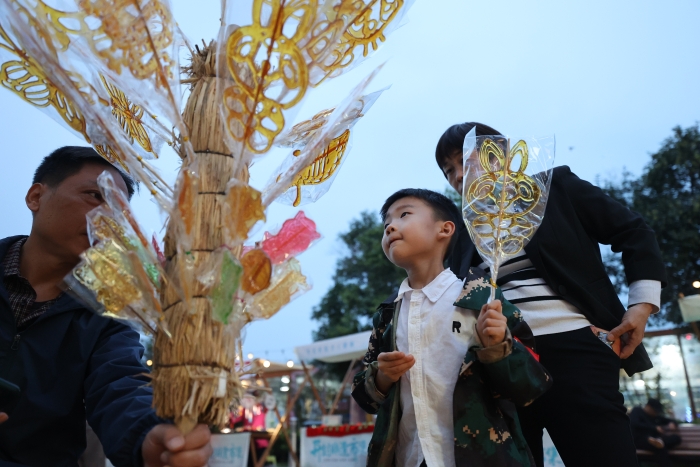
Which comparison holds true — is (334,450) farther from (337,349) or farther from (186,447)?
(186,447)

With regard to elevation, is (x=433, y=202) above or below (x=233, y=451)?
above

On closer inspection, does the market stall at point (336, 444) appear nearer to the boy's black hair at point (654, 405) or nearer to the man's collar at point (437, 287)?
the boy's black hair at point (654, 405)

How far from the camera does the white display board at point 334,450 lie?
5.32 m

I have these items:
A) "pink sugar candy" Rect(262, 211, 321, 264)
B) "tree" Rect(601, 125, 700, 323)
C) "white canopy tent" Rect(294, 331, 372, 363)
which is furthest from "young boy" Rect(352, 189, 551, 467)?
"tree" Rect(601, 125, 700, 323)

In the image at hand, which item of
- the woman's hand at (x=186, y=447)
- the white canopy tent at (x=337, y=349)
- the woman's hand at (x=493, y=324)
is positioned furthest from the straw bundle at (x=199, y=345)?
the white canopy tent at (x=337, y=349)

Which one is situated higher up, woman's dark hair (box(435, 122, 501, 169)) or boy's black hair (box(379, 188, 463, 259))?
woman's dark hair (box(435, 122, 501, 169))

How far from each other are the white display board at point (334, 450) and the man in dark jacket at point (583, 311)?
12.7 ft

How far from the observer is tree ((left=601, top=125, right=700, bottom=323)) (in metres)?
10.5

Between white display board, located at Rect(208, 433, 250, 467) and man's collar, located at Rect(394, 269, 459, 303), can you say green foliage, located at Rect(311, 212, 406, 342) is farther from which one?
man's collar, located at Rect(394, 269, 459, 303)

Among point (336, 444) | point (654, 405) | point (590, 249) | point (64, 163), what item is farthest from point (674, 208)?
point (64, 163)

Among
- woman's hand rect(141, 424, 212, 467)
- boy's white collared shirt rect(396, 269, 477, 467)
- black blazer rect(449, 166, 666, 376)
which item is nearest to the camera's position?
woman's hand rect(141, 424, 212, 467)

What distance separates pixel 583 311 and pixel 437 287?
448mm

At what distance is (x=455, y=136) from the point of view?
1.97m

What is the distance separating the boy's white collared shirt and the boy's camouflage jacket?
0.05 meters
